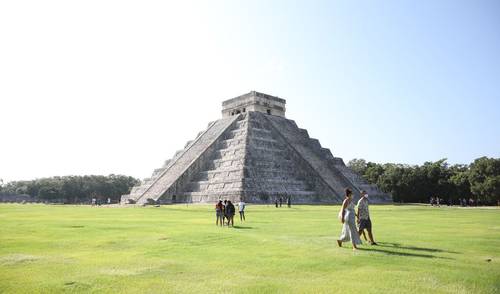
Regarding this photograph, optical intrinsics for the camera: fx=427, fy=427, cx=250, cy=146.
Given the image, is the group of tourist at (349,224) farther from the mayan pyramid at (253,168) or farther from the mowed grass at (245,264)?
the mayan pyramid at (253,168)

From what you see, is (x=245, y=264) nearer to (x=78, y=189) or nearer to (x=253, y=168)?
(x=253, y=168)

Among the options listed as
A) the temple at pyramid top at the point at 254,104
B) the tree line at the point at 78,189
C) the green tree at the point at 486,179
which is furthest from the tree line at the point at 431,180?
the tree line at the point at 78,189

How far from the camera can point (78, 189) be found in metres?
90.2

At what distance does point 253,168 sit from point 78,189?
6350 cm

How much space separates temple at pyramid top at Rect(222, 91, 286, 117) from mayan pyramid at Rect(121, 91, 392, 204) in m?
0.12

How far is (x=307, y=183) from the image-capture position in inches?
1684

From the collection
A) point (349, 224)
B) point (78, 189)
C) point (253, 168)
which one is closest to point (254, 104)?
point (253, 168)

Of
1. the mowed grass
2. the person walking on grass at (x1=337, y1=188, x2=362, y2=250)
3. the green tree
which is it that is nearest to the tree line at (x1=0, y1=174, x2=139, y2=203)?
the green tree

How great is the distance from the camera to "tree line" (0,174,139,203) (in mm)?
89500

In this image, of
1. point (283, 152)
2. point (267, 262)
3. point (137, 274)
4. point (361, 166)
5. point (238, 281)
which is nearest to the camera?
point (238, 281)

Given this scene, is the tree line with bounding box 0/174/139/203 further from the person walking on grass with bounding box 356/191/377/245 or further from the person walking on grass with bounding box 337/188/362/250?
the person walking on grass with bounding box 337/188/362/250

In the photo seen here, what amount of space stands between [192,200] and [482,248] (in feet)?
102

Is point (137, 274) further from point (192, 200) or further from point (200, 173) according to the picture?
point (200, 173)

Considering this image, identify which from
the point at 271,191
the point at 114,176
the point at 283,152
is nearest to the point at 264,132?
the point at 283,152
